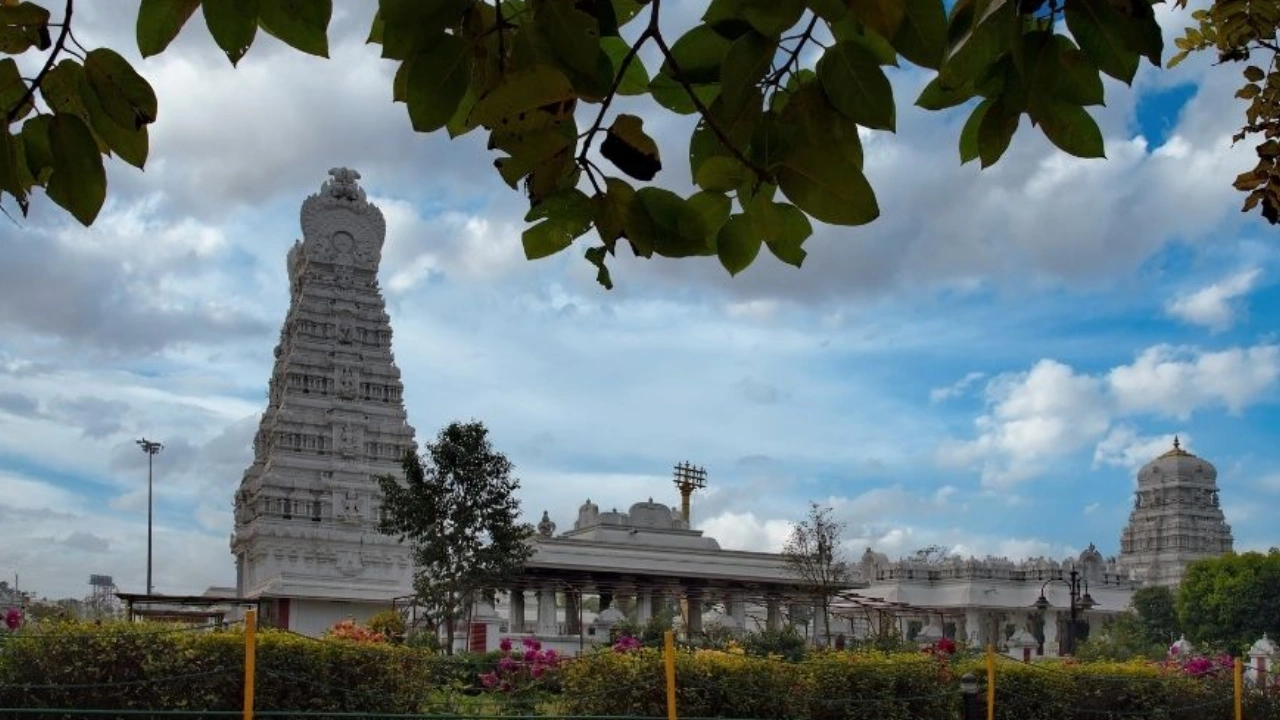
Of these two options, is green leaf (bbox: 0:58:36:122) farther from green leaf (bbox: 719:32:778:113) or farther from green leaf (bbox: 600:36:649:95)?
green leaf (bbox: 719:32:778:113)

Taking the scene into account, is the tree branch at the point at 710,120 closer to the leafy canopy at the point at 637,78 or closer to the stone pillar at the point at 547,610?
the leafy canopy at the point at 637,78

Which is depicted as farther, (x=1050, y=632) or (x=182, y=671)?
(x=1050, y=632)

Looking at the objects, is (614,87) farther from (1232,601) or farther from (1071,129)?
(1232,601)

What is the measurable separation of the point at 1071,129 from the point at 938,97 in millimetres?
199

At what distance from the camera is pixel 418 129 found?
169cm

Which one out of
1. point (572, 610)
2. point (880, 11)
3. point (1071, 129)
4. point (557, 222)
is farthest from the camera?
point (572, 610)

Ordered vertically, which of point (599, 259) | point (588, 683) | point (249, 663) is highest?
point (599, 259)

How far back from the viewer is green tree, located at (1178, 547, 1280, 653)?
1960 inches

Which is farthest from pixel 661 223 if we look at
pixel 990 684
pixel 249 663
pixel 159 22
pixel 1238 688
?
pixel 1238 688

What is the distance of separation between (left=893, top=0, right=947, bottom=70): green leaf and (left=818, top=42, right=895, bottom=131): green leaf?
0.15 ft

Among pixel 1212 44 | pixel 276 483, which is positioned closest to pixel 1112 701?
pixel 1212 44

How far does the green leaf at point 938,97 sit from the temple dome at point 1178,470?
70247mm

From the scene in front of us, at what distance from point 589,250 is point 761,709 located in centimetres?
986

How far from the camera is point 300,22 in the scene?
160 cm
